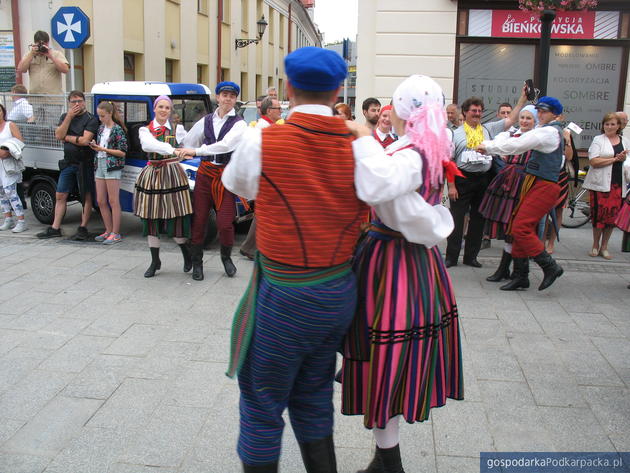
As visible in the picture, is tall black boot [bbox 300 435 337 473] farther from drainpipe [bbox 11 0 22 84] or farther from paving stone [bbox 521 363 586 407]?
drainpipe [bbox 11 0 22 84]

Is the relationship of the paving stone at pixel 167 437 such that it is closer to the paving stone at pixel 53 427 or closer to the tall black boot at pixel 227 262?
the paving stone at pixel 53 427

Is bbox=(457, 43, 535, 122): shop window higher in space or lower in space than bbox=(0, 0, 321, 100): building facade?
lower

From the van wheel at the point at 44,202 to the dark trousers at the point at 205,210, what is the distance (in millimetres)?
3268

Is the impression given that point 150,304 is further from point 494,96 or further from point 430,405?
point 494,96

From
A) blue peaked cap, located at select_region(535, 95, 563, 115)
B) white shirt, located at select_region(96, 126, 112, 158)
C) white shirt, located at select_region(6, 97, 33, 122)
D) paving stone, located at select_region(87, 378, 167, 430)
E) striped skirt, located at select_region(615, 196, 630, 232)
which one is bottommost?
paving stone, located at select_region(87, 378, 167, 430)

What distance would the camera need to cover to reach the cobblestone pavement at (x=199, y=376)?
317 centimetres

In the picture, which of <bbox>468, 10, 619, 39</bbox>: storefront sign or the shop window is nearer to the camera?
<bbox>468, 10, 619, 39</bbox>: storefront sign

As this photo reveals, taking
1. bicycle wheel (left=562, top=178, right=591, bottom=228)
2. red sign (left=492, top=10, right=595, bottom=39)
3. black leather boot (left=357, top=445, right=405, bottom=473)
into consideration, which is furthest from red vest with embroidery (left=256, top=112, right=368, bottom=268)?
red sign (left=492, top=10, right=595, bottom=39)

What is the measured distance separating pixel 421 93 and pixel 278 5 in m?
32.9

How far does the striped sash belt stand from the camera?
2311 millimetres

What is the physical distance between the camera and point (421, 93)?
2.50 m

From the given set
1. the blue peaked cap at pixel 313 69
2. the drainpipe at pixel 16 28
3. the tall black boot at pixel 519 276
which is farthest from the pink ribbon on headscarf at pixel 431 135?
the drainpipe at pixel 16 28

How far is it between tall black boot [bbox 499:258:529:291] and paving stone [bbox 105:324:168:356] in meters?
3.28

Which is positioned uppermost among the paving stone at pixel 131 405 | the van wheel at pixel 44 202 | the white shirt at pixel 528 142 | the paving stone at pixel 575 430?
the white shirt at pixel 528 142
